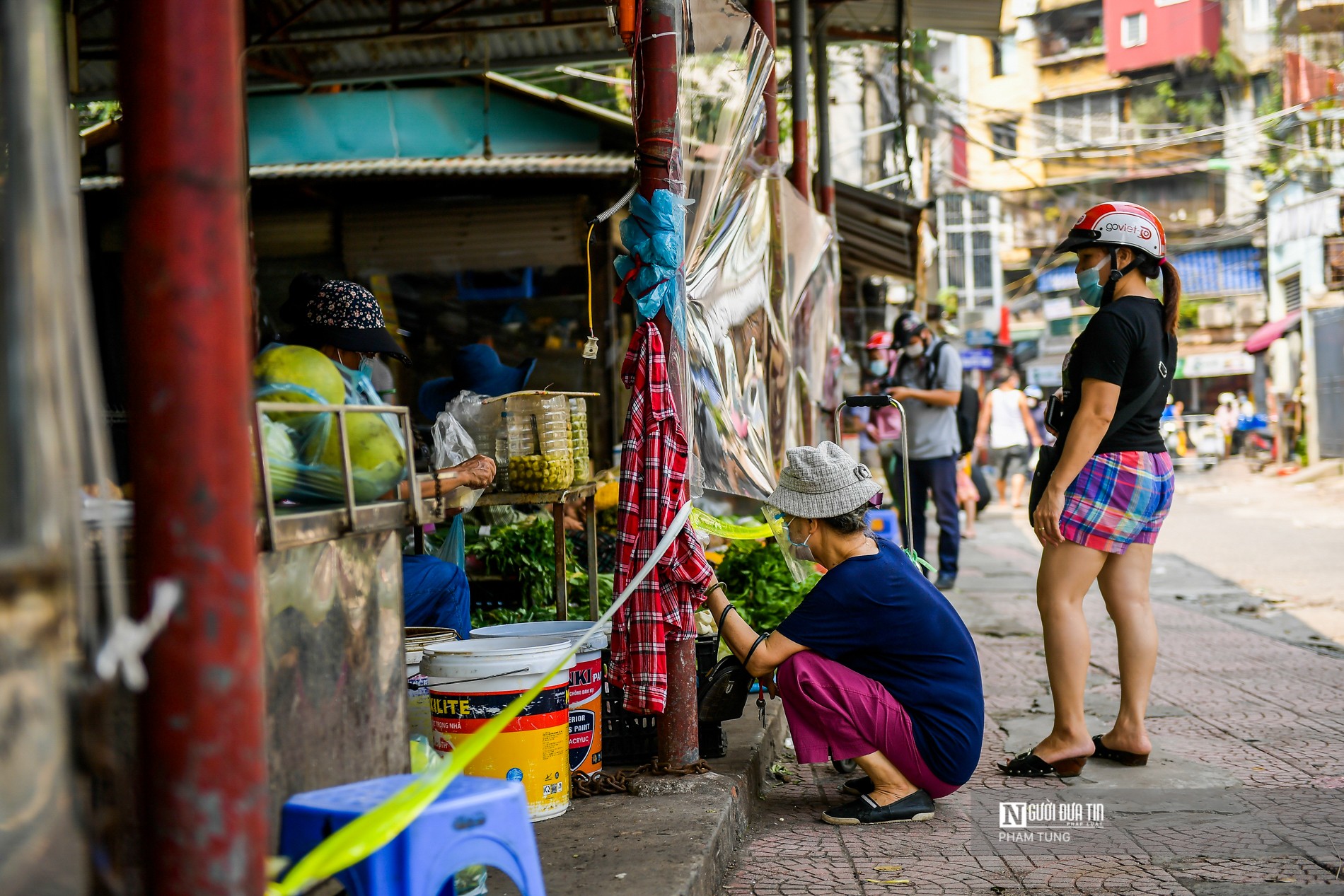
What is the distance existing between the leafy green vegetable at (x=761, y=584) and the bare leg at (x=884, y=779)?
1.66 m

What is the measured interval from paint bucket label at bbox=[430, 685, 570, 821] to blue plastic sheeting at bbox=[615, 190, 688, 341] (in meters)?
1.33

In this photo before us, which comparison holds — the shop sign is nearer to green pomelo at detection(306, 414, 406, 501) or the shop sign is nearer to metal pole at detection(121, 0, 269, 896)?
green pomelo at detection(306, 414, 406, 501)

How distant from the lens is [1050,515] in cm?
441

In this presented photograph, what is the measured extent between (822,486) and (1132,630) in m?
1.51

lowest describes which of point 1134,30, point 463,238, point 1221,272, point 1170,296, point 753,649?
point 753,649

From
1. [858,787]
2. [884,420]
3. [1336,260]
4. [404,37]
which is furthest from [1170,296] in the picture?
[1336,260]

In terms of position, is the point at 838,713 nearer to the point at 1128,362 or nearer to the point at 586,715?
the point at 586,715

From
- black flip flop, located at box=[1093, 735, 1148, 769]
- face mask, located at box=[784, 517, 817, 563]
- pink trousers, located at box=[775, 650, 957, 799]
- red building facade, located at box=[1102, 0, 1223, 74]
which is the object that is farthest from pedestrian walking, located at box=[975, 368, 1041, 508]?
red building facade, located at box=[1102, 0, 1223, 74]

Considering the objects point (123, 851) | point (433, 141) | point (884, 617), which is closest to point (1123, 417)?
point (884, 617)

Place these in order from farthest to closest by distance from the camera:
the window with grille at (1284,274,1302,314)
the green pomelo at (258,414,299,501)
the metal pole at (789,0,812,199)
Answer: the window with grille at (1284,274,1302,314) < the metal pole at (789,0,812,199) < the green pomelo at (258,414,299,501)

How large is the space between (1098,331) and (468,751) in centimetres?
315

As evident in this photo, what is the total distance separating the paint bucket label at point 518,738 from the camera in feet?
11.2

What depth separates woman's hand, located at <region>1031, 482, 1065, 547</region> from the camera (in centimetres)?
439

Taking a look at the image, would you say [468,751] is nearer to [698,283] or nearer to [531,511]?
[698,283]
